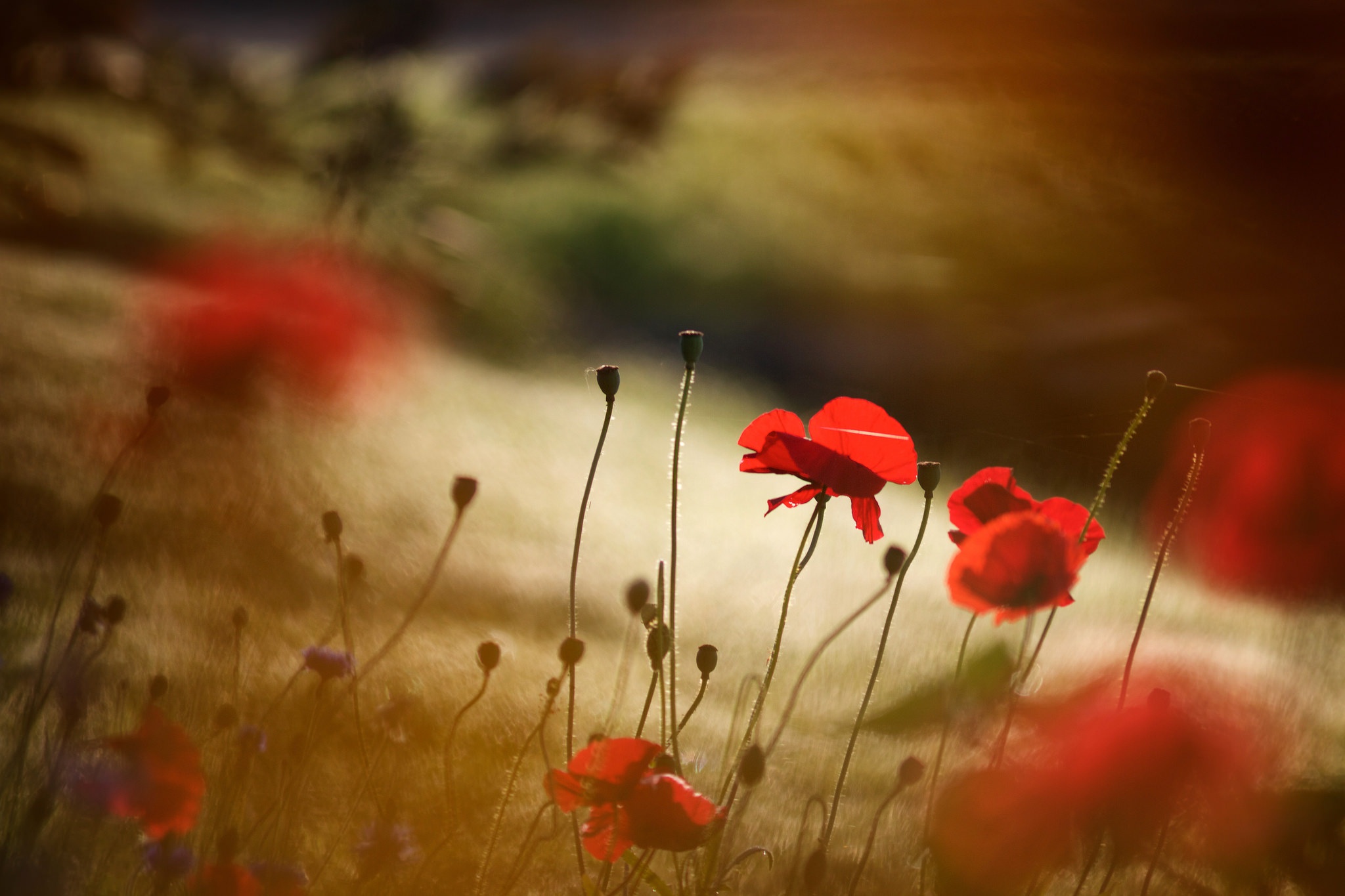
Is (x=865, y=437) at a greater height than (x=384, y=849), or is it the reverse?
(x=865, y=437)

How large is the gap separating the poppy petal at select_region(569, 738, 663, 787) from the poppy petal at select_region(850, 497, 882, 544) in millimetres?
102

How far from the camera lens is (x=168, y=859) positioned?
0.31 metres

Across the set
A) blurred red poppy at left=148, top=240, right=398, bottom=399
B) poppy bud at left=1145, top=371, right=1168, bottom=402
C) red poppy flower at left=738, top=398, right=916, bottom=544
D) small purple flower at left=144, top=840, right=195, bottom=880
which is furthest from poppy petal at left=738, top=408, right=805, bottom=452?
blurred red poppy at left=148, top=240, right=398, bottom=399

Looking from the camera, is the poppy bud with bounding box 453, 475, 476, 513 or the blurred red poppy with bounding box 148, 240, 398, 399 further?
the blurred red poppy with bounding box 148, 240, 398, 399

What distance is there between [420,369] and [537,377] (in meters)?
0.12

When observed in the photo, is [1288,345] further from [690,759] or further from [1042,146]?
[690,759]

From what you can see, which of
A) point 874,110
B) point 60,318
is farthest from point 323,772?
point 874,110

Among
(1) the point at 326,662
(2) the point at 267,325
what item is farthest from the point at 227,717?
(2) the point at 267,325

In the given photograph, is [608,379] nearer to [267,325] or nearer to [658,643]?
[658,643]

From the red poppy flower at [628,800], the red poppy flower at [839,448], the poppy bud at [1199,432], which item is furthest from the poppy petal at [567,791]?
the poppy bud at [1199,432]

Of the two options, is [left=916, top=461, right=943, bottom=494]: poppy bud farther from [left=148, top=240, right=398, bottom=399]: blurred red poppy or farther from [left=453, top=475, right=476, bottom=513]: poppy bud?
[left=148, top=240, right=398, bottom=399]: blurred red poppy

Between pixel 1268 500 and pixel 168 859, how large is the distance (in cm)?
44

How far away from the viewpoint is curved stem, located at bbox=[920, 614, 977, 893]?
1.20 ft

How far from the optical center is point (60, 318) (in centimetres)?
66
